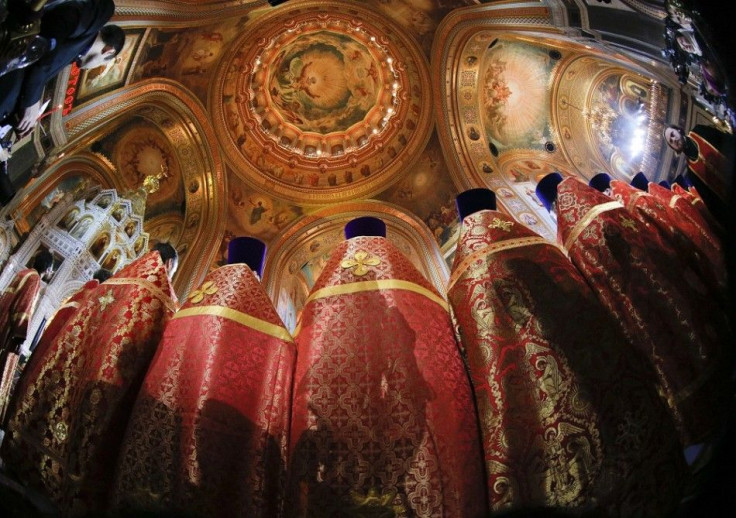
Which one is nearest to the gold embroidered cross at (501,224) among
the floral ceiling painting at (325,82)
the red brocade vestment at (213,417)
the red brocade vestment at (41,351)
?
the red brocade vestment at (213,417)

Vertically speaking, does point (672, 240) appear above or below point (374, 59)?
below

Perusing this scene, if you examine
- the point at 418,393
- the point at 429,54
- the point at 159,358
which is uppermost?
the point at 429,54

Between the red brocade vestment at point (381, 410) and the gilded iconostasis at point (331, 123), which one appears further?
the gilded iconostasis at point (331, 123)

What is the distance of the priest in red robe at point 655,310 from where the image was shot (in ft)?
6.36

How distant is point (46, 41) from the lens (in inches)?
163

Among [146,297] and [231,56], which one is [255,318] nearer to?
[146,297]

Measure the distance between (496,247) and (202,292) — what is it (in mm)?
1791

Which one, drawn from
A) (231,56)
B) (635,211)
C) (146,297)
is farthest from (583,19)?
(231,56)

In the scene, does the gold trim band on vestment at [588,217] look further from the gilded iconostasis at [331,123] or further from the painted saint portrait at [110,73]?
the painted saint portrait at [110,73]

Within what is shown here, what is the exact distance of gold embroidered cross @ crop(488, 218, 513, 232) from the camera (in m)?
2.94

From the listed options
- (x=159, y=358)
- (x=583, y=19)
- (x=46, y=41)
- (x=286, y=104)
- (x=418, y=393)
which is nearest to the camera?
(x=418, y=393)

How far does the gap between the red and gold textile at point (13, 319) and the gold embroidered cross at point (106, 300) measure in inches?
140

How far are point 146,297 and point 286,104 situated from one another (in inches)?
428

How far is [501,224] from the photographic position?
299cm
